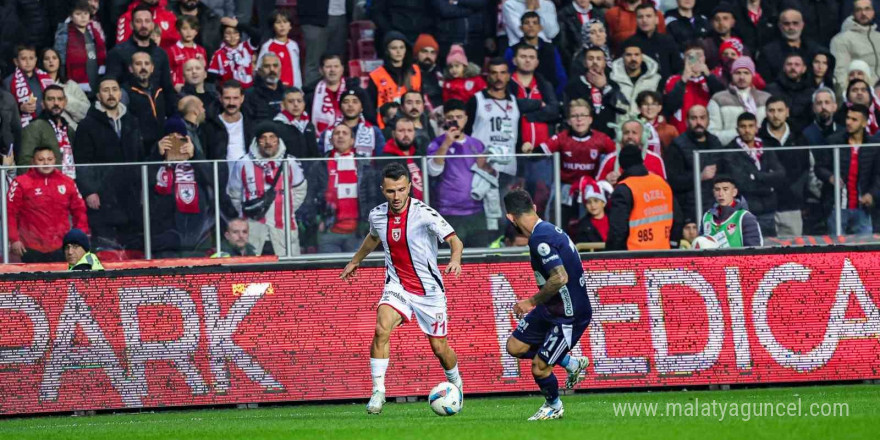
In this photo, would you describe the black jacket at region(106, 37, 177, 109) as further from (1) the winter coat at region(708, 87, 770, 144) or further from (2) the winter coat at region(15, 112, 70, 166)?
(1) the winter coat at region(708, 87, 770, 144)

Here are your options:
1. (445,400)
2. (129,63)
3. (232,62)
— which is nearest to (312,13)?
(232,62)

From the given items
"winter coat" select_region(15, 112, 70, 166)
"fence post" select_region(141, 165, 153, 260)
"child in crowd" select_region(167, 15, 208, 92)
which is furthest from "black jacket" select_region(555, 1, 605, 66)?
"fence post" select_region(141, 165, 153, 260)

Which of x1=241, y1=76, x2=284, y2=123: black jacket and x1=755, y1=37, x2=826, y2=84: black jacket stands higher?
x1=755, y1=37, x2=826, y2=84: black jacket

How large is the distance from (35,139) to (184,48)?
295 cm

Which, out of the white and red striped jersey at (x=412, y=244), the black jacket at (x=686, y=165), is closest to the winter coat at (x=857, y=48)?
the black jacket at (x=686, y=165)

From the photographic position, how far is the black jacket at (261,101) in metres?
18.9

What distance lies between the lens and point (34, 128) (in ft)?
56.5

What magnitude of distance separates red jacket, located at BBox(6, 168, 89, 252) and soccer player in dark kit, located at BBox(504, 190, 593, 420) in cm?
561

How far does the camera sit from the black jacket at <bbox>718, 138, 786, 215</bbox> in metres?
16.1

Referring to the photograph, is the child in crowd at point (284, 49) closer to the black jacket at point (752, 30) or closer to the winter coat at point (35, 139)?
the winter coat at point (35, 139)

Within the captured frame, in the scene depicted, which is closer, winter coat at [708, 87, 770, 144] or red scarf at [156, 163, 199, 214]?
red scarf at [156, 163, 199, 214]

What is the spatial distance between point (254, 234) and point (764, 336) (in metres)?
5.48

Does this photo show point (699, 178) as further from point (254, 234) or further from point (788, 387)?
point (254, 234)

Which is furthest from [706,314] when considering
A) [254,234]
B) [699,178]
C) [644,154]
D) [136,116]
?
[136,116]
